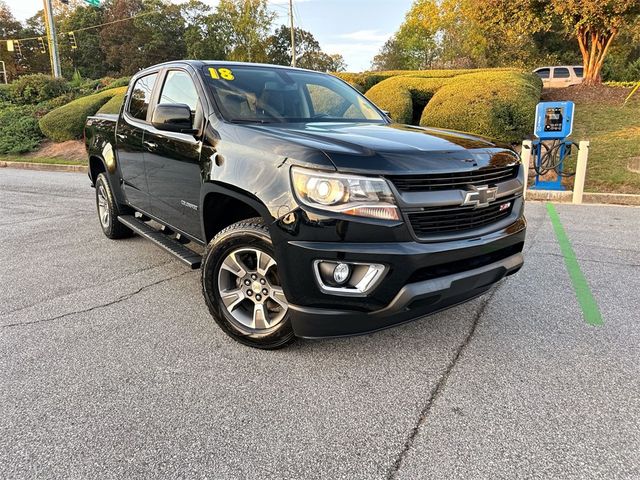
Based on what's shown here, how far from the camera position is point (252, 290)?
9.97 ft

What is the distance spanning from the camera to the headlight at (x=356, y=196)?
2.48 m

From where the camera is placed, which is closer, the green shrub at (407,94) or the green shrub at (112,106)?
the green shrub at (407,94)

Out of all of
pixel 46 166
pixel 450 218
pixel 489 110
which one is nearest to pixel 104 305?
pixel 450 218

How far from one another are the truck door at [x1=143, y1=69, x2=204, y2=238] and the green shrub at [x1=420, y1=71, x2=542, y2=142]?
8.15 m

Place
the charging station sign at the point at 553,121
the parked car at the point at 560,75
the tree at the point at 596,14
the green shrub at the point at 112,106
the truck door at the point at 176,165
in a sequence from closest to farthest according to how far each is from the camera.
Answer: the truck door at the point at 176,165 < the charging station sign at the point at 553,121 < the tree at the point at 596,14 < the green shrub at the point at 112,106 < the parked car at the point at 560,75

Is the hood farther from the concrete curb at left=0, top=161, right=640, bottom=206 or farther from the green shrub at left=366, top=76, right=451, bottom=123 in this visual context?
the green shrub at left=366, top=76, right=451, bottom=123

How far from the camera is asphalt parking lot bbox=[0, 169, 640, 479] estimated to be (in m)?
2.12

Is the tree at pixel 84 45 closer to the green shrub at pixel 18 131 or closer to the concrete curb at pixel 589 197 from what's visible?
the green shrub at pixel 18 131

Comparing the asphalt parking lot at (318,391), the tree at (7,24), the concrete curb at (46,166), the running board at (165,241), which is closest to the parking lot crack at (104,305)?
the asphalt parking lot at (318,391)

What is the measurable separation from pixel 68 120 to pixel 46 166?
2.90 m

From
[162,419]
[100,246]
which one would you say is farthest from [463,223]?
[100,246]

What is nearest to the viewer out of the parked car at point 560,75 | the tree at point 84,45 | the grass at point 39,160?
the grass at point 39,160

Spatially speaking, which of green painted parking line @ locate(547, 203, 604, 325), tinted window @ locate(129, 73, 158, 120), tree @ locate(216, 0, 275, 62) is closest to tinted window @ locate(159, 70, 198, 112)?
tinted window @ locate(129, 73, 158, 120)

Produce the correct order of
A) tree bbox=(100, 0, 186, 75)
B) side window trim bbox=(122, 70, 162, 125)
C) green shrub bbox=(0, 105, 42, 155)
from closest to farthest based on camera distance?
1. side window trim bbox=(122, 70, 162, 125)
2. green shrub bbox=(0, 105, 42, 155)
3. tree bbox=(100, 0, 186, 75)
